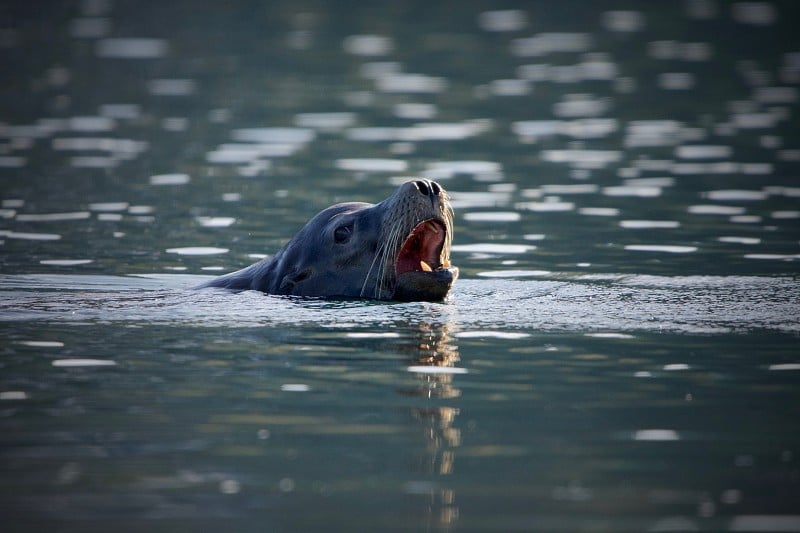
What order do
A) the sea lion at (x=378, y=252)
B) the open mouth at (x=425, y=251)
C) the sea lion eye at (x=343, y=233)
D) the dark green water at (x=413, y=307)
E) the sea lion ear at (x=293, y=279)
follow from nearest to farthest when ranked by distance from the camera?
the dark green water at (x=413, y=307), the sea lion at (x=378, y=252), the open mouth at (x=425, y=251), the sea lion eye at (x=343, y=233), the sea lion ear at (x=293, y=279)

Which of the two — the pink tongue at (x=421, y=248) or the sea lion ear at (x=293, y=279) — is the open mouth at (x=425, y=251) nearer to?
the pink tongue at (x=421, y=248)

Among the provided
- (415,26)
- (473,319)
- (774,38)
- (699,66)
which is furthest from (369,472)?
(415,26)

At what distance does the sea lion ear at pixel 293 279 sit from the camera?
1392cm

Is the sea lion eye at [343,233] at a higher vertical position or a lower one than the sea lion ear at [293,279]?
higher

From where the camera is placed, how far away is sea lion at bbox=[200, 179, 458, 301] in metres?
13.0

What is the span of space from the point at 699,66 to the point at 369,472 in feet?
93.2

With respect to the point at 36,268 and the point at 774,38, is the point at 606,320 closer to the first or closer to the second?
the point at 36,268

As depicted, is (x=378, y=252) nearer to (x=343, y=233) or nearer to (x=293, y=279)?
(x=343, y=233)

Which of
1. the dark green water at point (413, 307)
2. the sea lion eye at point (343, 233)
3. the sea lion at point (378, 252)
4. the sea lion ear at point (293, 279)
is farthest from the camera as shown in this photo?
the sea lion ear at point (293, 279)

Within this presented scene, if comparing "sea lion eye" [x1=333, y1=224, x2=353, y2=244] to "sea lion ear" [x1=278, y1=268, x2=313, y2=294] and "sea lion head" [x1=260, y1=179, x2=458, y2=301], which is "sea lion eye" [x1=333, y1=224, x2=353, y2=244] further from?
"sea lion ear" [x1=278, y1=268, x2=313, y2=294]

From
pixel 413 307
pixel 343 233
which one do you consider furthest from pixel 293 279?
pixel 413 307

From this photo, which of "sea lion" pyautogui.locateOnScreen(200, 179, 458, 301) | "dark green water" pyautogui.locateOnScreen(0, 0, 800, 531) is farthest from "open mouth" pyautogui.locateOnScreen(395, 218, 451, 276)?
"dark green water" pyautogui.locateOnScreen(0, 0, 800, 531)

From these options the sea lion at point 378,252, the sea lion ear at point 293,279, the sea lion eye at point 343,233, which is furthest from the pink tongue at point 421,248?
the sea lion ear at point 293,279

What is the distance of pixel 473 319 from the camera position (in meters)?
13.2
